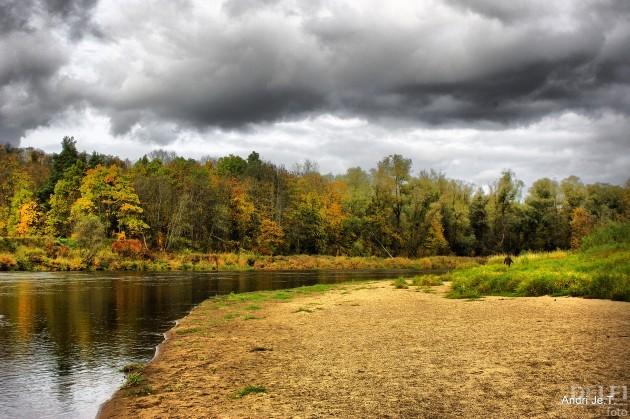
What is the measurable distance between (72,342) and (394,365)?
9.89 meters

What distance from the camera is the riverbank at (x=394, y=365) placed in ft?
23.4

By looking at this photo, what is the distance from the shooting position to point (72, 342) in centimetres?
1375

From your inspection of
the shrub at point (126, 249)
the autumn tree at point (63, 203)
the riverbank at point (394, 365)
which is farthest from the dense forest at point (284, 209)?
the riverbank at point (394, 365)

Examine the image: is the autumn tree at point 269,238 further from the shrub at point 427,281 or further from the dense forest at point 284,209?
the shrub at point 427,281

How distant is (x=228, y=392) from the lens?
8.38m

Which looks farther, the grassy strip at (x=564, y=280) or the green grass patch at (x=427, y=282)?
the green grass patch at (x=427, y=282)

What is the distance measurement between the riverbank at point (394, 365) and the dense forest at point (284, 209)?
59.5 m

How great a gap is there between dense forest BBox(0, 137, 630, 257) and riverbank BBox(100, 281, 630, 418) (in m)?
59.5

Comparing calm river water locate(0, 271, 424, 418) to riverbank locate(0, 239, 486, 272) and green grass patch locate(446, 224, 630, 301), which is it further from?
riverbank locate(0, 239, 486, 272)

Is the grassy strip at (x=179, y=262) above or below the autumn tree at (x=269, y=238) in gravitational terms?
below

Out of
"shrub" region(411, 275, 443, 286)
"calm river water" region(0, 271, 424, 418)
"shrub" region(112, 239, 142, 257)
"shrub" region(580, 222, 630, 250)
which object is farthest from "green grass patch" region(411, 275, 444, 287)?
"shrub" region(112, 239, 142, 257)

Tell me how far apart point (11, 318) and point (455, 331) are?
1646cm

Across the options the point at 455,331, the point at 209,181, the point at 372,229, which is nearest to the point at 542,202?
the point at 372,229

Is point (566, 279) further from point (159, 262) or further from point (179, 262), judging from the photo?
point (159, 262)
